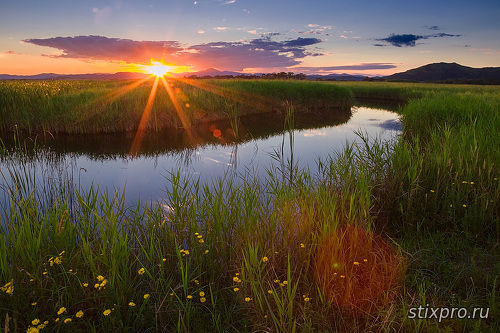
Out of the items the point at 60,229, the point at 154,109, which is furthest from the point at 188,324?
the point at 154,109

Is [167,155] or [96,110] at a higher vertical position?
[96,110]

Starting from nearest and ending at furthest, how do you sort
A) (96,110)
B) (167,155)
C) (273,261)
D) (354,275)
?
(354,275) < (273,261) < (167,155) < (96,110)

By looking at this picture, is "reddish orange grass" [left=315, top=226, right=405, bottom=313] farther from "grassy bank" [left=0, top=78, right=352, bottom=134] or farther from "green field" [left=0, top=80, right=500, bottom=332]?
"grassy bank" [left=0, top=78, right=352, bottom=134]

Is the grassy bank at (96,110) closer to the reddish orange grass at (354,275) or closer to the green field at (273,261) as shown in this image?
the green field at (273,261)

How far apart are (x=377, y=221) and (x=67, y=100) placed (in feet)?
41.8

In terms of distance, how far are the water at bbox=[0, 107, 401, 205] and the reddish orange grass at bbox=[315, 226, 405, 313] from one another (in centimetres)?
322

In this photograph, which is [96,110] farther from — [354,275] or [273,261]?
[354,275]

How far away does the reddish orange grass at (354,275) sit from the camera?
8.75 ft

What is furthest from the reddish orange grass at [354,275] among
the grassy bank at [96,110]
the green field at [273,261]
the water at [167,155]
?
the grassy bank at [96,110]

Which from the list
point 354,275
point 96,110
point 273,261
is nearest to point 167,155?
point 96,110

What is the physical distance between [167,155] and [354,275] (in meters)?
7.70

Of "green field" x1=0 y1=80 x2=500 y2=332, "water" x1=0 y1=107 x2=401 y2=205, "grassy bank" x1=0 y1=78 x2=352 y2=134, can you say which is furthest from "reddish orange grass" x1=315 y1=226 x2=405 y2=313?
"grassy bank" x1=0 y1=78 x2=352 y2=134

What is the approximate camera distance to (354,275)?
2873mm

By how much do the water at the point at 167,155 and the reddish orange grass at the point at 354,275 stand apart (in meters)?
3.22
